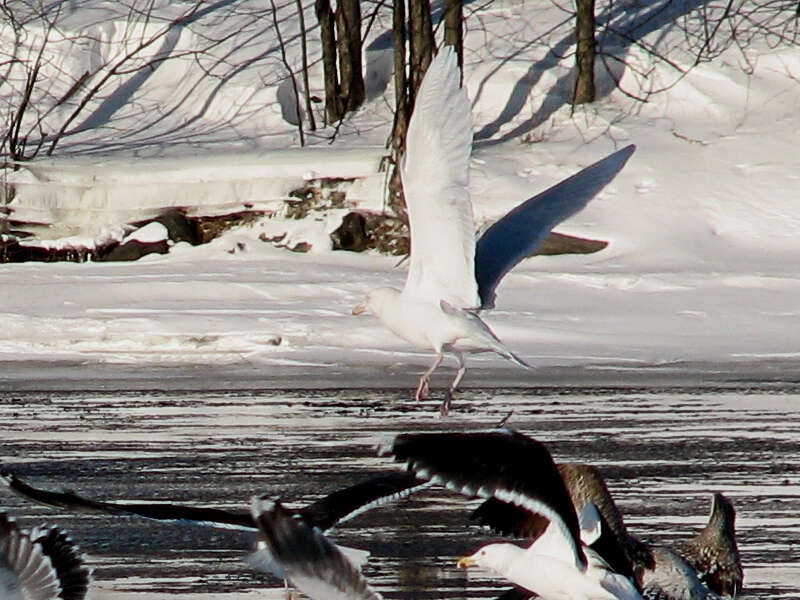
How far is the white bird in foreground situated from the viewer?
389 inches

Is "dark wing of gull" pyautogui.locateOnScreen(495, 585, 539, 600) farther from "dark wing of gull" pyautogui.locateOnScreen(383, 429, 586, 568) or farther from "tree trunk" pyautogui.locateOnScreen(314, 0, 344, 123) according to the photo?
"tree trunk" pyautogui.locateOnScreen(314, 0, 344, 123)

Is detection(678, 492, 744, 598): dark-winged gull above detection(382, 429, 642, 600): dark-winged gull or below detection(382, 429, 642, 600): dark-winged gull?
below

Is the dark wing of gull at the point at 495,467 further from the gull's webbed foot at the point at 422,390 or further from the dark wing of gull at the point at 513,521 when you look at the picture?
the gull's webbed foot at the point at 422,390

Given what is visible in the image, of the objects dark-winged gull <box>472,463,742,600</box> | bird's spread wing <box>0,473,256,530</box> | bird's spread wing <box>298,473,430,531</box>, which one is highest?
bird's spread wing <box>0,473,256,530</box>

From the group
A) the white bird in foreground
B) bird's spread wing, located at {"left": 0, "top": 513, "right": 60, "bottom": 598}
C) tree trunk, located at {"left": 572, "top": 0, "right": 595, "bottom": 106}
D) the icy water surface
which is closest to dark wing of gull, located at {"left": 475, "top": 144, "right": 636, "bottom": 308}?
the white bird in foreground

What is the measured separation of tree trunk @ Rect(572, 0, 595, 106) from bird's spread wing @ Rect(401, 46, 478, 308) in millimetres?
12092

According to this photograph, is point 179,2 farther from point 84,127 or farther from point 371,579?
point 371,579

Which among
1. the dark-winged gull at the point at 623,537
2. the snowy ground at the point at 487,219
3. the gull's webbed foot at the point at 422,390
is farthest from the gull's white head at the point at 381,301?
the dark-winged gull at the point at 623,537

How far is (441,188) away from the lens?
10.1m

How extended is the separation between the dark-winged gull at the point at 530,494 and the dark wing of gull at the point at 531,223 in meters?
6.13

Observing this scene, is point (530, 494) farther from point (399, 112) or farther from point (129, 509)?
point (399, 112)

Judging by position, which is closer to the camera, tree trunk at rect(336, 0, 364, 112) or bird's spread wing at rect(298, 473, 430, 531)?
bird's spread wing at rect(298, 473, 430, 531)

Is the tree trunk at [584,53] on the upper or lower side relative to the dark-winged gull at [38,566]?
lower

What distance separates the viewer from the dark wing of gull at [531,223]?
1112 centimetres
